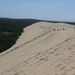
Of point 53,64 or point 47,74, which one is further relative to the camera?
point 53,64

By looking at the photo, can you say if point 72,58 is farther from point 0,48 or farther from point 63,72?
point 0,48

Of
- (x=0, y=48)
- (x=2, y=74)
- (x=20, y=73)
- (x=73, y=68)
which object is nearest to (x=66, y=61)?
(x=73, y=68)

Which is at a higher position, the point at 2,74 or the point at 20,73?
the point at 20,73

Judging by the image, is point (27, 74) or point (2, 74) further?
point (2, 74)

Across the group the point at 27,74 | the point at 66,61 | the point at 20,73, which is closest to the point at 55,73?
the point at 66,61

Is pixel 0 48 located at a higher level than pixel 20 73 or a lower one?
lower

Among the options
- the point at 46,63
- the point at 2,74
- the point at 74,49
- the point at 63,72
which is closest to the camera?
the point at 63,72

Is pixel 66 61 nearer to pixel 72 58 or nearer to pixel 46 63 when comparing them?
pixel 72 58

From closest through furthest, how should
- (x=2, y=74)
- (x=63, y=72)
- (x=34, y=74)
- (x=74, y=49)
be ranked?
(x=63, y=72) < (x=34, y=74) < (x=74, y=49) < (x=2, y=74)

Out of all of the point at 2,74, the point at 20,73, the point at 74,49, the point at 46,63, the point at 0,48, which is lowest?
the point at 0,48
